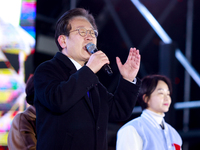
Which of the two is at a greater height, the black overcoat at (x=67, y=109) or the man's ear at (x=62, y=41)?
the man's ear at (x=62, y=41)

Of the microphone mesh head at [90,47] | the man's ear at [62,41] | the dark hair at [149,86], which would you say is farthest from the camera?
the dark hair at [149,86]

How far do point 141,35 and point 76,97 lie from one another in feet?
9.01

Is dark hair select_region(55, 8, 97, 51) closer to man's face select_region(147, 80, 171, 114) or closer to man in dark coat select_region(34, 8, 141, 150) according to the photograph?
man in dark coat select_region(34, 8, 141, 150)

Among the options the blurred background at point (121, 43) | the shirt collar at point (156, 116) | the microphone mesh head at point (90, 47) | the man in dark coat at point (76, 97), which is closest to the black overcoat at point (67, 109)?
the man in dark coat at point (76, 97)

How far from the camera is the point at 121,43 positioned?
11.2ft

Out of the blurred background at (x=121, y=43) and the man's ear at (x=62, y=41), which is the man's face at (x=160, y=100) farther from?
the man's ear at (x=62, y=41)

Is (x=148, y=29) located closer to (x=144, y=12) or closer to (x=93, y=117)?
(x=144, y=12)

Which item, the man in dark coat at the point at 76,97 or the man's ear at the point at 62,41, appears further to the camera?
the man's ear at the point at 62,41

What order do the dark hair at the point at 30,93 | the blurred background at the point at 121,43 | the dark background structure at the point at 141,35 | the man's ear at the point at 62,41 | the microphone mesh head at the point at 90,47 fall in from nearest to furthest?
the microphone mesh head at the point at 90,47 < the man's ear at the point at 62,41 < the dark hair at the point at 30,93 < the blurred background at the point at 121,43 < the dark background structure at the point at 141,35

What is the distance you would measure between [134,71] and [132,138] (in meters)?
0.69

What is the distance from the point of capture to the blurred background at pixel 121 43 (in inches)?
106

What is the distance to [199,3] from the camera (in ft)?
12.6

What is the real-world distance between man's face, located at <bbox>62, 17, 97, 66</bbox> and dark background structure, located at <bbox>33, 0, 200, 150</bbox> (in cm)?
144

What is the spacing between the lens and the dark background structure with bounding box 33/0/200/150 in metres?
2.98
